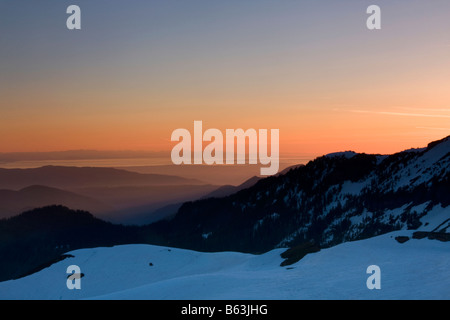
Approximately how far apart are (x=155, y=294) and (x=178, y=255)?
58.5 meters

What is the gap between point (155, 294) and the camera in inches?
1737

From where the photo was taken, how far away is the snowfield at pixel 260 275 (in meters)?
35.6

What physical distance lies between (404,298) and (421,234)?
3242 centimetres

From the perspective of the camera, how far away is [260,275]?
4966cm

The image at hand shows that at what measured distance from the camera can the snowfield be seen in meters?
35.6

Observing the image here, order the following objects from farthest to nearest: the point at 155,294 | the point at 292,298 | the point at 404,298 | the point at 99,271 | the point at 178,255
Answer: the point at 178,255, the point at 99,271, the point at 155,294, the point at 292,298, the point at 404,298

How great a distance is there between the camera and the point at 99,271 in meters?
92.8
